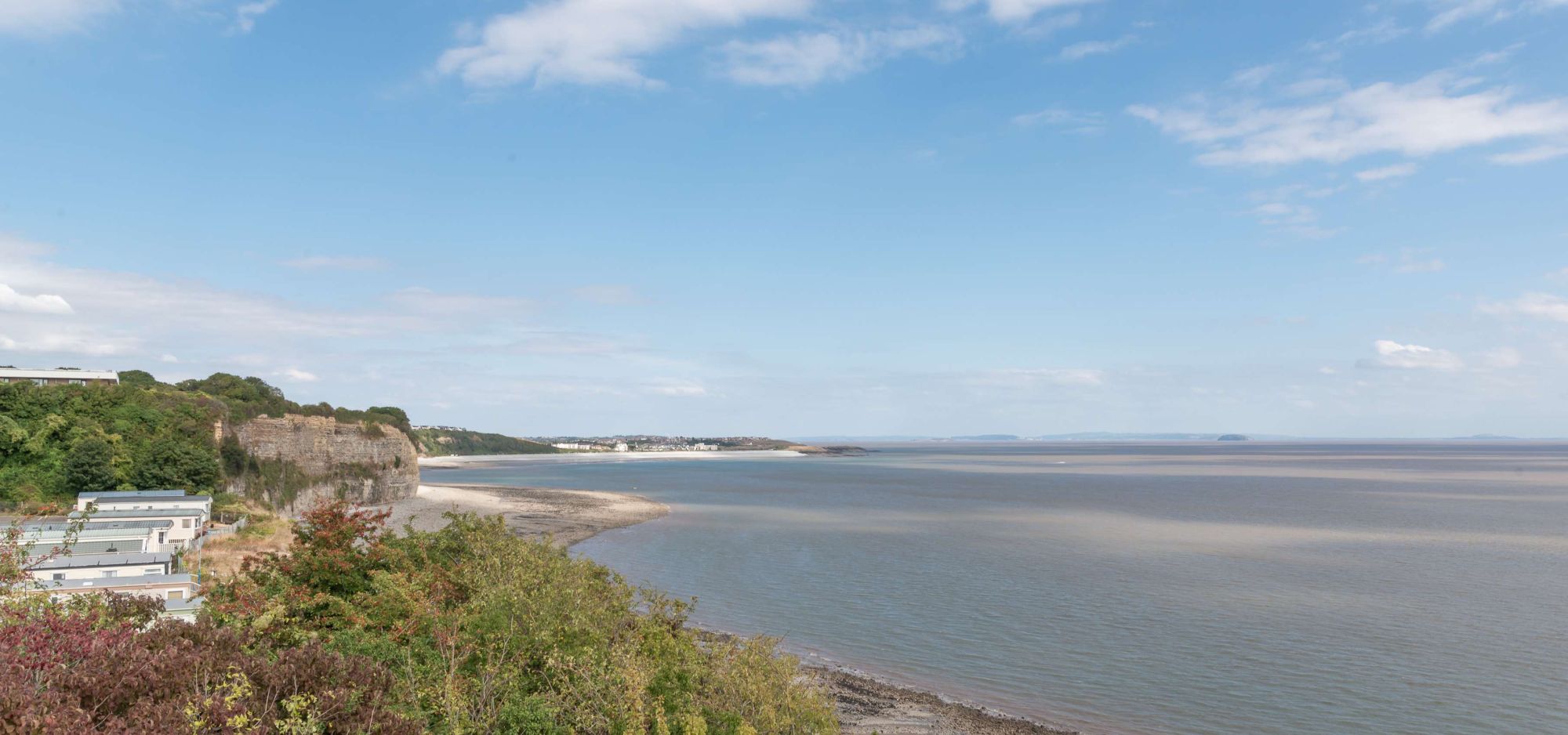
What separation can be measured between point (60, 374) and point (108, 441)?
44.1 metres

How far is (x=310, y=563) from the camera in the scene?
73.9 feet

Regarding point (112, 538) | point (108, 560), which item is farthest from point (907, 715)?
point (112, 538)

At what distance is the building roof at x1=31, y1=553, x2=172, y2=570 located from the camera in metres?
30.0

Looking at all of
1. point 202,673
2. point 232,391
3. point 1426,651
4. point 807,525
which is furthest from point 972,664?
point 232,391

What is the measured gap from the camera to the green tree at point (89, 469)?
54.1 meters

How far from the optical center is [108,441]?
2249 inches

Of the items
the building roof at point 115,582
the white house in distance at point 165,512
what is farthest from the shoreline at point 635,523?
the building roof at point 115,582

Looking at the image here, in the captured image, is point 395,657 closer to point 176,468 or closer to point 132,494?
point 132,494

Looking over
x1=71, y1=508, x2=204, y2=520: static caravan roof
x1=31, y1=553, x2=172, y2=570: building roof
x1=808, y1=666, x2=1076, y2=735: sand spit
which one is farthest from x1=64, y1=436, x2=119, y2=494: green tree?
x1=808, y1=666, x2=1076, y2=735: sand spit

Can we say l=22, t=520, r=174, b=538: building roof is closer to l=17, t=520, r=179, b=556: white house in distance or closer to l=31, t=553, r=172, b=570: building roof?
l=17, t=520, r=179, b=556: white house in distance

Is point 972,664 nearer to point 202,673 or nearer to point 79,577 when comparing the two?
point 202,673

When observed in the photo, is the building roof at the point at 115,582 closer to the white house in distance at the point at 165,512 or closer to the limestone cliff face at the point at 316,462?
the white house in distance at the point at 165,512

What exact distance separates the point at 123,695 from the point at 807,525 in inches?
2654

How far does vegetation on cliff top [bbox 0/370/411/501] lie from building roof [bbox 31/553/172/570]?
90.9ft
